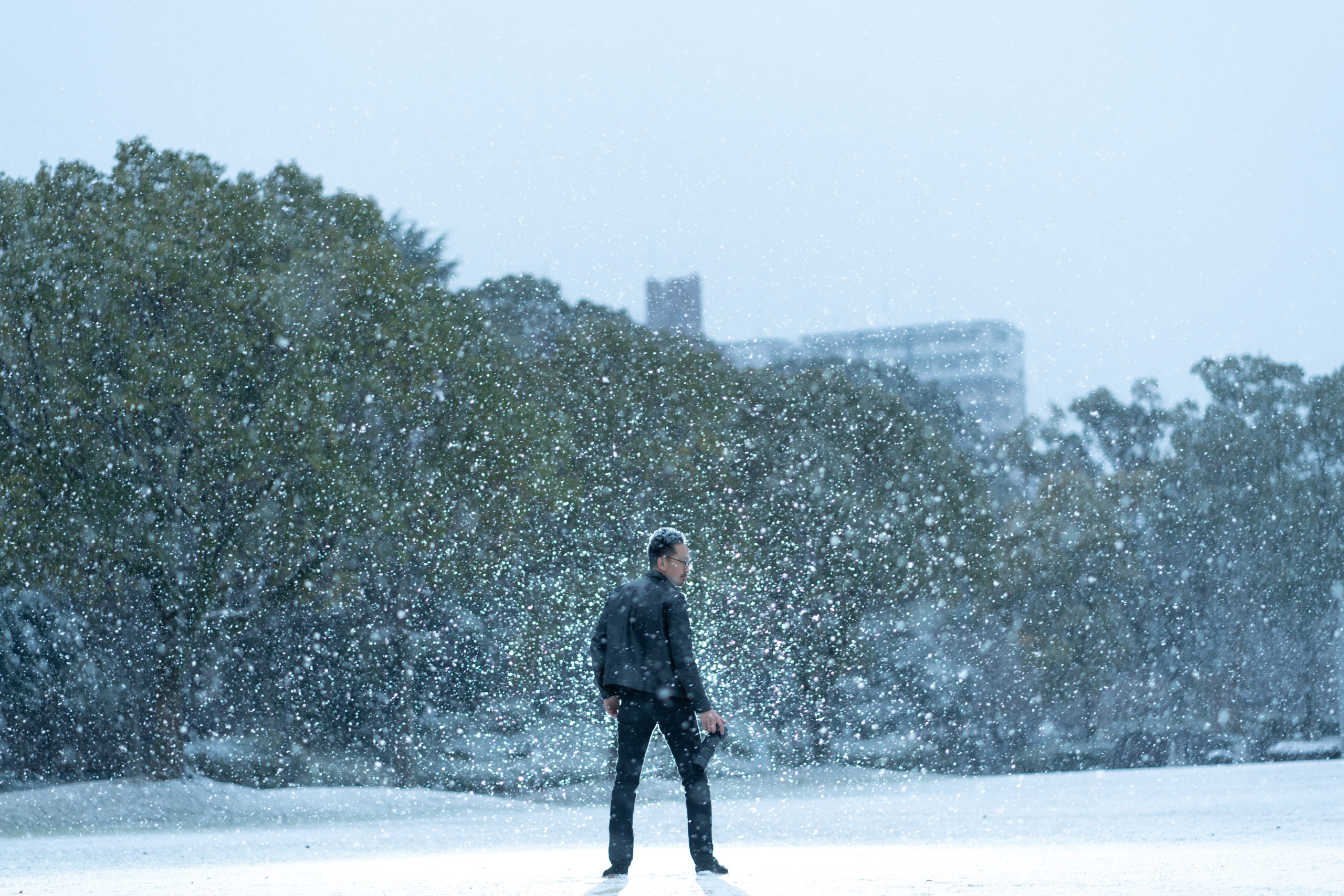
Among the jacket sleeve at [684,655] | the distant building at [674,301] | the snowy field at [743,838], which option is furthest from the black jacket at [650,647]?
the distant building at [674,301]

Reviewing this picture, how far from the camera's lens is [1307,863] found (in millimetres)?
6949

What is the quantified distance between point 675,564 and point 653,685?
0.53 m

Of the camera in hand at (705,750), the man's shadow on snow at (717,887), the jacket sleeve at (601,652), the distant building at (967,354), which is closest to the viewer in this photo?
the man's shadow on snow at (717,887)

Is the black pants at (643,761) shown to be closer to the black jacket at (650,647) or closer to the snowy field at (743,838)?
the black jacket at (650,647)

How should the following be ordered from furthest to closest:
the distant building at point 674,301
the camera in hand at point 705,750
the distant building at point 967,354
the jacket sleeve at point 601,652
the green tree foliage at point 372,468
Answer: the distant building at point 967,354 → the distant building at point 674,301 → the green tree foliage at point 372,468 → the jacket sleeve at point 601,652 → the camera in hand at point 705,750

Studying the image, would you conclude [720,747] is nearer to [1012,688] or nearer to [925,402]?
[1012,688]

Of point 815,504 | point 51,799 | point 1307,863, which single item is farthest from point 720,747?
point 1307,863

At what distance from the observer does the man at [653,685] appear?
6.54 m

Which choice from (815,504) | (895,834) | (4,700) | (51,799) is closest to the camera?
(895,834)

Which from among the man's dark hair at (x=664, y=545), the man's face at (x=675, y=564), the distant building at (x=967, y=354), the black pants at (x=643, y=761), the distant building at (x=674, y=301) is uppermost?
the distant building at (x=967, y=354)

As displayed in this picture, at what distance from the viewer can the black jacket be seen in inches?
257

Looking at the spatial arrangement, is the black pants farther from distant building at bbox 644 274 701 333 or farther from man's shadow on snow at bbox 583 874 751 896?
distant building at bbox 644 274 701 333

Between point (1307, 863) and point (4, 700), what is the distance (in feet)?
61.7

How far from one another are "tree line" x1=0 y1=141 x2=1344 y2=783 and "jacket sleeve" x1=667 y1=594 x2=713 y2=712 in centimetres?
1106
